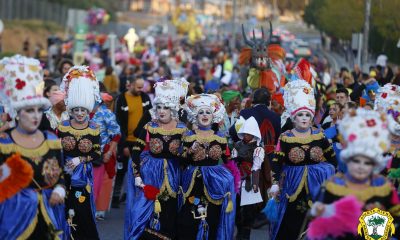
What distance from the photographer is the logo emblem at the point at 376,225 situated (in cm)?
994

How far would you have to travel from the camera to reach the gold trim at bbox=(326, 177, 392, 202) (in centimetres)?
945

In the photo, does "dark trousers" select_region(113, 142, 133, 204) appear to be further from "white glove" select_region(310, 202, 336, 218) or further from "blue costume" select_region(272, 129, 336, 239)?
"white glove" select_region(310, 202, 336, 218)

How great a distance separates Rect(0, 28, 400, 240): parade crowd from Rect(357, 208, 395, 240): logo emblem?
0.12 m

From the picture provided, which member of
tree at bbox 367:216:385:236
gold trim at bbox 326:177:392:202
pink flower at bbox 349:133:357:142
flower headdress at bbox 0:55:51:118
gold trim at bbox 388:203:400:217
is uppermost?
flower headdress at bbox 0:55:51:118

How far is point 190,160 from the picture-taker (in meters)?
12.9

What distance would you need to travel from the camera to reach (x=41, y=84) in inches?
411

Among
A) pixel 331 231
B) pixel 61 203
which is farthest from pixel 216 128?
pixel 331 231

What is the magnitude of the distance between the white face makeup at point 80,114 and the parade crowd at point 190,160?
1 cm

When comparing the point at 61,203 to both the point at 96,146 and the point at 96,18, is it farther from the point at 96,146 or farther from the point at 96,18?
the point at 96,18

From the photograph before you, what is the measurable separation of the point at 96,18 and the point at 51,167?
60001 mm

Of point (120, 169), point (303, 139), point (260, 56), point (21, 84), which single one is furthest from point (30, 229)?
point (260, 56)

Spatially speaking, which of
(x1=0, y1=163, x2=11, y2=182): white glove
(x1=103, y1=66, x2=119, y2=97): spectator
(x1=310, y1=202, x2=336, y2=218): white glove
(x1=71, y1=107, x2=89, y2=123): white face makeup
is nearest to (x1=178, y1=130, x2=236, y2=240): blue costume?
(x1=71, y1=107, x2=89, y2=123): white face makeup

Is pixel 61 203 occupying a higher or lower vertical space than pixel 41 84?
lower

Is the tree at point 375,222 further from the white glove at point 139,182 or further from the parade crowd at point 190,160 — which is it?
the white glove at point 139,182
